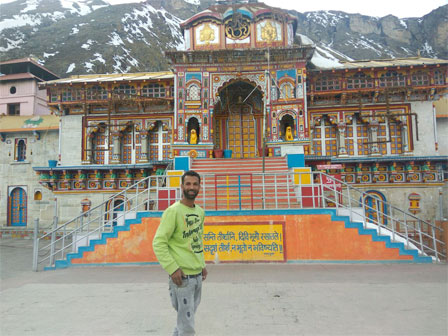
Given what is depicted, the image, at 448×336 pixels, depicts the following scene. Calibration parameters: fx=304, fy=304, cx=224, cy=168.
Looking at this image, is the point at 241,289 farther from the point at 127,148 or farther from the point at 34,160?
the point at 34,160

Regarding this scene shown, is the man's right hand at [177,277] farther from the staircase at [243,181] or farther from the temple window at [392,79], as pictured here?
the temple window at [392,79]

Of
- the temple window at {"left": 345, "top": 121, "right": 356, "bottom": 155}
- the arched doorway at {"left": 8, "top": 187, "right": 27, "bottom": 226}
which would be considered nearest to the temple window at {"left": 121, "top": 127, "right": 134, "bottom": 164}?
the arched doorway at {"left": 8, "top": 187, "right": 27, "bottom": 226}

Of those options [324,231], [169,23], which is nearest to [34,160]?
[324,231]

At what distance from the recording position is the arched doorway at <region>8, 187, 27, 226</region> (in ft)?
70.3

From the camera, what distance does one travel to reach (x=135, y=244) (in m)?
9.45

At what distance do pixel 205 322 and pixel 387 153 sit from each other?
17.2 m

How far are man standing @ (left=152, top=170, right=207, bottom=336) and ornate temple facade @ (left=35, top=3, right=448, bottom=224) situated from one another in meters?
13.3

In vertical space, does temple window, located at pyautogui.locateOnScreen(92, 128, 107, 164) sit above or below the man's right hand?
above

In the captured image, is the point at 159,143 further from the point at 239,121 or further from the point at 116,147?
the point at 239,121

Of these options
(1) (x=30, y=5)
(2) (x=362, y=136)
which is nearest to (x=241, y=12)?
(2) (x=362, y=136)

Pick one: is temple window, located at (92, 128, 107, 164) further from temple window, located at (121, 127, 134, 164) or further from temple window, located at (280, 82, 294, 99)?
temple window, located at (280, 82, 294, 99)

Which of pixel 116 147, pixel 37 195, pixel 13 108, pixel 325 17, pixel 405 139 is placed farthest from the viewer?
pixel 325 17

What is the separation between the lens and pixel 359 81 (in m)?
18.1

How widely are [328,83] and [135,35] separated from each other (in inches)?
2524
